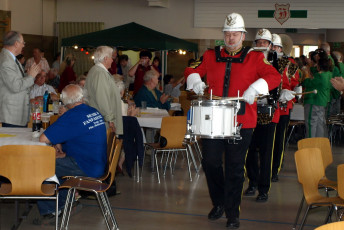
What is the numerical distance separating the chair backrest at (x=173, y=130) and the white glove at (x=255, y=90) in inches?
113

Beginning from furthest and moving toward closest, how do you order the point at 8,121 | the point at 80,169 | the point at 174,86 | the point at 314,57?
the point at 174,86
the point at 314,57
the point at 8,121
the point at 80,169

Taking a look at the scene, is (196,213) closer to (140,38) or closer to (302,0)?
(140,38)

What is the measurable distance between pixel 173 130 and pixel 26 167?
3.51 metres

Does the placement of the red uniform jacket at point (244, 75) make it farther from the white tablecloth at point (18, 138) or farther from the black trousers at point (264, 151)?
the white tablecloth at point (18, 138)

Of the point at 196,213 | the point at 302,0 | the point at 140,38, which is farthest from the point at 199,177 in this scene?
the point at 302,0

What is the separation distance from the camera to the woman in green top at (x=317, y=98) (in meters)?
9.77

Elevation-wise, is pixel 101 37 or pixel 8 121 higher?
pixel 101 37

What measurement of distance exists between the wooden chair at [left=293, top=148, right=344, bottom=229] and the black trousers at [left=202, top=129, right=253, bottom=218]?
0.68 metres

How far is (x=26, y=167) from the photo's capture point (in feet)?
15.1

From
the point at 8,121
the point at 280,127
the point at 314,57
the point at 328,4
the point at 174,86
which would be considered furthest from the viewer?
the point at 328,4

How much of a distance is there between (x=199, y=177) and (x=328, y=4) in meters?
10.8

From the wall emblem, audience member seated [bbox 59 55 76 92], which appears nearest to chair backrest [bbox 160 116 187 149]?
audience member seated [bbox 59 55 76 92]

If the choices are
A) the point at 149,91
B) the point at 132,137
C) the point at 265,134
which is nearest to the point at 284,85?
the point at 265,134

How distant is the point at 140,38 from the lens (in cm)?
1235
